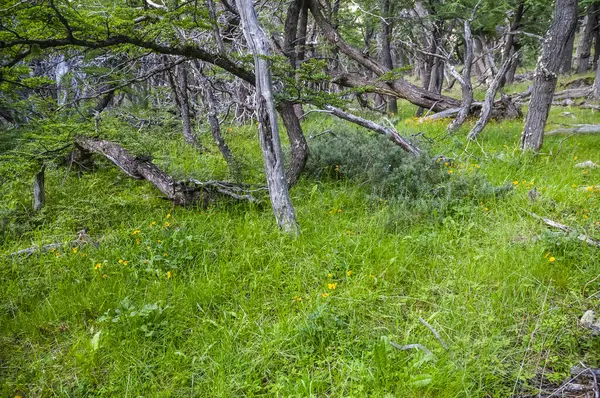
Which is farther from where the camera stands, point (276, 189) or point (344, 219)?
point (344, 219)

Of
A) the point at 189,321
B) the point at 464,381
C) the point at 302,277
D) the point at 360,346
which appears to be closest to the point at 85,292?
the point at 189,321

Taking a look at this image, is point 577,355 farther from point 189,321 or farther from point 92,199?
point 92,199

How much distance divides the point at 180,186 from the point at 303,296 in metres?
2.58

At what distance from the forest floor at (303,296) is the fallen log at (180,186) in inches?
7.2

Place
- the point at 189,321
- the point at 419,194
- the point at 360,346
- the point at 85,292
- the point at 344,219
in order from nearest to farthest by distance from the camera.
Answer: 1. the point at 360,346
2. the point at 189,321
3. the point at 85,292
4. the point at 344,219
5. the point at 419,194

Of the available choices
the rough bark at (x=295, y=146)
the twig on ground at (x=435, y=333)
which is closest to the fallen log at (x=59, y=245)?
the rough bark at (x=295, y=146)

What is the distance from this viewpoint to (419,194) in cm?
464

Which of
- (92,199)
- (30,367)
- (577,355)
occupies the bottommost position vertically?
(30,367)

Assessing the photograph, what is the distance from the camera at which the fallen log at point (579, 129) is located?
23.2ft

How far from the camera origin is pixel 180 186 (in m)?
4.71

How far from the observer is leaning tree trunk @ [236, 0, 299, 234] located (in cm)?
355

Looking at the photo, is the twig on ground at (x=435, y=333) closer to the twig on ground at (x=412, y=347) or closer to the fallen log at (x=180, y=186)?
the twig on ground at (x=412, y=347)

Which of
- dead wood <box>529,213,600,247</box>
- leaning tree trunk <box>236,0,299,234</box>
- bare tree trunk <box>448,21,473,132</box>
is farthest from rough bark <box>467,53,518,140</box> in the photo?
leaning tree trunk <box>236,0,299,234</box>

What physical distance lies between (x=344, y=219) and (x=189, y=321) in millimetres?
2177
